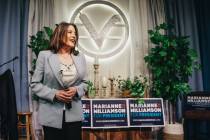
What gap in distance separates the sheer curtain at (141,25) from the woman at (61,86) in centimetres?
234

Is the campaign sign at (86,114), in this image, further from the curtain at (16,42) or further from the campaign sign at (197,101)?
the campaign sign at (197,101)

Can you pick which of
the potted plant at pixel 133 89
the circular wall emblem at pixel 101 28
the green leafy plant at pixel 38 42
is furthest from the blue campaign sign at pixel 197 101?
the green leafy plant at pixel 38 42

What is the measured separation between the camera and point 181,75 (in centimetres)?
394

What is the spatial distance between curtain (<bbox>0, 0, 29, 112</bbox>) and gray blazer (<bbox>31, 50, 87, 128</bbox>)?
2085 mm

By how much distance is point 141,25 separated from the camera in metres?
4.36

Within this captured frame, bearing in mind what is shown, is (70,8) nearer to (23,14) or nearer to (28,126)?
(23,14)

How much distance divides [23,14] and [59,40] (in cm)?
231

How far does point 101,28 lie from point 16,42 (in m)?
1.30

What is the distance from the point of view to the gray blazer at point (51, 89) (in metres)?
1.82

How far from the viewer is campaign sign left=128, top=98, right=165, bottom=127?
3654 mm

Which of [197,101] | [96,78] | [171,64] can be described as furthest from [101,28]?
[197,101]

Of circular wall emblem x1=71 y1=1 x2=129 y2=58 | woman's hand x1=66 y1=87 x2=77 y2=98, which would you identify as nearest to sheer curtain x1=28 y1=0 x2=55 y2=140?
circular wall emblem x1=71 y1=1 x2=129 y2=58

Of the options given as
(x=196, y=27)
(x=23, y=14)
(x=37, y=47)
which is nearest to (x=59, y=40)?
(x=37, y=47)

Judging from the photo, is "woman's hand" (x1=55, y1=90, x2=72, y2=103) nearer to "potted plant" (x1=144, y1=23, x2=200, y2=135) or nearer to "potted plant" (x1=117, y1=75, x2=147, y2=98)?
"potted plant" (x1=117, y1=75, x2=147, y2=98)
